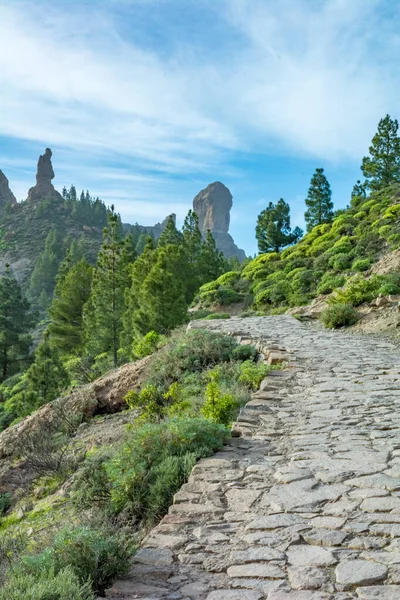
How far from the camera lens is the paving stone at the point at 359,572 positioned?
8.24 feet

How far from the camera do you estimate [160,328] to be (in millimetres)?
20391

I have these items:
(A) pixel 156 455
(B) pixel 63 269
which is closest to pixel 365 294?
(A) pixel 156 455

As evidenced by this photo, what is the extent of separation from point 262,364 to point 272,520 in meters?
4.98

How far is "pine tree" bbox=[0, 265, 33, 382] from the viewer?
39.1 metres

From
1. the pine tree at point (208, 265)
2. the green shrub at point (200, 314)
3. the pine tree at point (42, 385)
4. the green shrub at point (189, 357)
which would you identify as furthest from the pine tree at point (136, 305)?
the green shrub at point (189, 357)

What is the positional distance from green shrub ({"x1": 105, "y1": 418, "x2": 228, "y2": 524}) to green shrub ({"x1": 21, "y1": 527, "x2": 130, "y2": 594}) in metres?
1.20

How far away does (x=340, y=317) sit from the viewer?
13.6m

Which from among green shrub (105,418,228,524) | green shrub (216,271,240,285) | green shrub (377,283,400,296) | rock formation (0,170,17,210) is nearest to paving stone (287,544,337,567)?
green shrub (105,418,228,524)

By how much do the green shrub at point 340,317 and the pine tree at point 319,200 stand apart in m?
35.0

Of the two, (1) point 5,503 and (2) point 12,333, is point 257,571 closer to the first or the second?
(1) point 5,503

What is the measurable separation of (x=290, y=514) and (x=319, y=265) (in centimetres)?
2683

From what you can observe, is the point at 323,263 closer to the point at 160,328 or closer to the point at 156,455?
the point at 160,328

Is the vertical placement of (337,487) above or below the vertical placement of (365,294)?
below

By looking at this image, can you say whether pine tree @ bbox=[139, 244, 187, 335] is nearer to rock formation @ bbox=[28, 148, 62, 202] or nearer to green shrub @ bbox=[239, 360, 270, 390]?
green shrub @ bbox=[239, 360, 270, 390]
